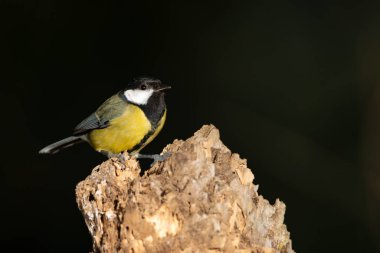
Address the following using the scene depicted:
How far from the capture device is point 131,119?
3.71 meters

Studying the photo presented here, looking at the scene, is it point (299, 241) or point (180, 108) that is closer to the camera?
point (299, 241)

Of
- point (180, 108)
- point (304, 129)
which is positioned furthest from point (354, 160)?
point (180, 108)

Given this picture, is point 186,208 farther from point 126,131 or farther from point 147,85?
point 147,85

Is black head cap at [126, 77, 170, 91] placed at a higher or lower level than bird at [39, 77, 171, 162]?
higher

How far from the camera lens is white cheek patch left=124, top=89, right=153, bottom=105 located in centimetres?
376

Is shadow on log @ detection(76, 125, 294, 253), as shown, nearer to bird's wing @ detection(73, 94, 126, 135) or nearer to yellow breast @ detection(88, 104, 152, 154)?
yellow breast @ detection(88, 104, 152, 154)

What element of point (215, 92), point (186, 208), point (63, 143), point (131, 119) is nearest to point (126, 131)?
point (131, 119)

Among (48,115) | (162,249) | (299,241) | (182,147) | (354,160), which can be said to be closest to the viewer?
(162,249)

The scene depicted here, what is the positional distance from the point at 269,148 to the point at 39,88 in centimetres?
224

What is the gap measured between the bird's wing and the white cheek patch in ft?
0.19

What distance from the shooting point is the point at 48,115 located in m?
5.52

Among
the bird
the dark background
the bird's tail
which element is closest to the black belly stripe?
the bird

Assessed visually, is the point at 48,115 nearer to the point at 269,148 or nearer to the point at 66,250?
the point at 66,250

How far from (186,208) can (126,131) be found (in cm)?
160
